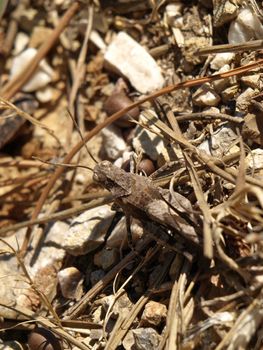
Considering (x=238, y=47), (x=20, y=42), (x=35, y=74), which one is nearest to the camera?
(x=238, y=47)

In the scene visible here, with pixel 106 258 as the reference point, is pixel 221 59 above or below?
above

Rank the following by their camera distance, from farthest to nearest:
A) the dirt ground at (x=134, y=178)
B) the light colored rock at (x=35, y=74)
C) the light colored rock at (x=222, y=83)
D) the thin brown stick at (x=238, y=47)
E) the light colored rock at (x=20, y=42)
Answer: the light colored rock at (x=20, y=42) → the light colored rock at (x=35, y=74) → the light colored rock at (x=222, y=83) → the thin brown stick at (x=238, y=47) → the dirt ground at (x=134, y=178)

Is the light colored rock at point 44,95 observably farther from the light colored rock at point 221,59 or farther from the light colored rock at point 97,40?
the light colored rock at point 221,59

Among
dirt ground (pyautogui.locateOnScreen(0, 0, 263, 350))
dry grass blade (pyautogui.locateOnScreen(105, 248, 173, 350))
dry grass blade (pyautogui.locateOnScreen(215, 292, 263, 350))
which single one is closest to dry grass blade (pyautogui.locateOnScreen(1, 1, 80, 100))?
dirt ground (pyautogui.locateOnScreen(0, 0, 263, 350))

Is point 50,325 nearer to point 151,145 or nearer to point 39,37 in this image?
point 151,145

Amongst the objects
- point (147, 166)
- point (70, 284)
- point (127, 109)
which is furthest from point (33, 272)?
point (127, 109)

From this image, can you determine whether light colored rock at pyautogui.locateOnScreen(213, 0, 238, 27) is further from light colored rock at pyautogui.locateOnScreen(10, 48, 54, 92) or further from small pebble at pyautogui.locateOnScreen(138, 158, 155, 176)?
light colored rock at pyautogui.locateOnScreen(10, 48, 54, 92)

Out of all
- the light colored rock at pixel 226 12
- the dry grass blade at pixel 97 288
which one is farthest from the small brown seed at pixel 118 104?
the dry grass blade at pixel 97 288
